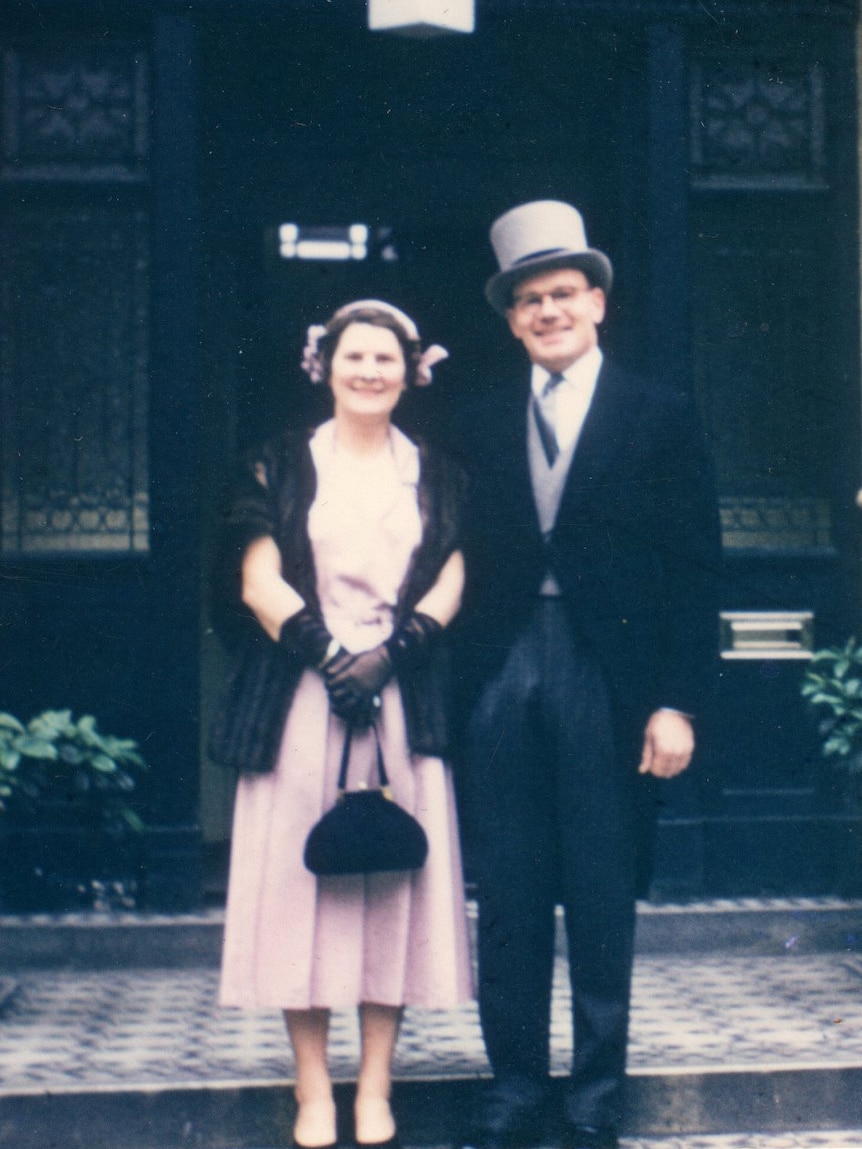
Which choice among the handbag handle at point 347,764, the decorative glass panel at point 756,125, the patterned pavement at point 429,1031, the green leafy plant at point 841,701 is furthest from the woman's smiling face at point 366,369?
the decorative glass panel at point 756,125

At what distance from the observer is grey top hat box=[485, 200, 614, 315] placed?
4.32 meters

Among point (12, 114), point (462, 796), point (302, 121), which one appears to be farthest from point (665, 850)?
point (12, 114)

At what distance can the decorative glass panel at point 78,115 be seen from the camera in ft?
20.7

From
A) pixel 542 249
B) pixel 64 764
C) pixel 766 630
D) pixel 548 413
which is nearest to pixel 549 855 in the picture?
pixel 548 413

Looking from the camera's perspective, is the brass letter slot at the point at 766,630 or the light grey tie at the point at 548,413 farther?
the brass letter slot at the point at 766,630

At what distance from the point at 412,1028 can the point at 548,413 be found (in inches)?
78.2

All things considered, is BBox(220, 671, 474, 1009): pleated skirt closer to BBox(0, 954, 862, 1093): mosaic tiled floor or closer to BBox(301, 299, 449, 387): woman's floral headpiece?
BBox(0, 954, 862, 1093): mosaic tiled floor

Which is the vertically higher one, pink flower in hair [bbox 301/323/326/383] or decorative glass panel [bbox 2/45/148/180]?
decorative glass panel [bbox 2/45/148/180]

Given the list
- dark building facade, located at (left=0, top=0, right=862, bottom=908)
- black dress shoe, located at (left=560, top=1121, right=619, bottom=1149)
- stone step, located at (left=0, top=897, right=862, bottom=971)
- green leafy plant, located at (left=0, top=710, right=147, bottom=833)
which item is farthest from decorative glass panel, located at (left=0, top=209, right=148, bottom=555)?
black dress shoe, located at (left=560, top=1121, right=619, bottom=1149)

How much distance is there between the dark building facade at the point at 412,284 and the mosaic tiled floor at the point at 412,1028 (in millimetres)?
510

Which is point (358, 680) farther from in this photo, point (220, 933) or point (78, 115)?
point (78, 115)

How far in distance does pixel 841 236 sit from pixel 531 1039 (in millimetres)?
3475

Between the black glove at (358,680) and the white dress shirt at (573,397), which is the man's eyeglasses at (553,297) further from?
the black glove at (358,680)

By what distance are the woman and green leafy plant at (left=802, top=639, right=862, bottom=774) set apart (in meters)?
1.95
